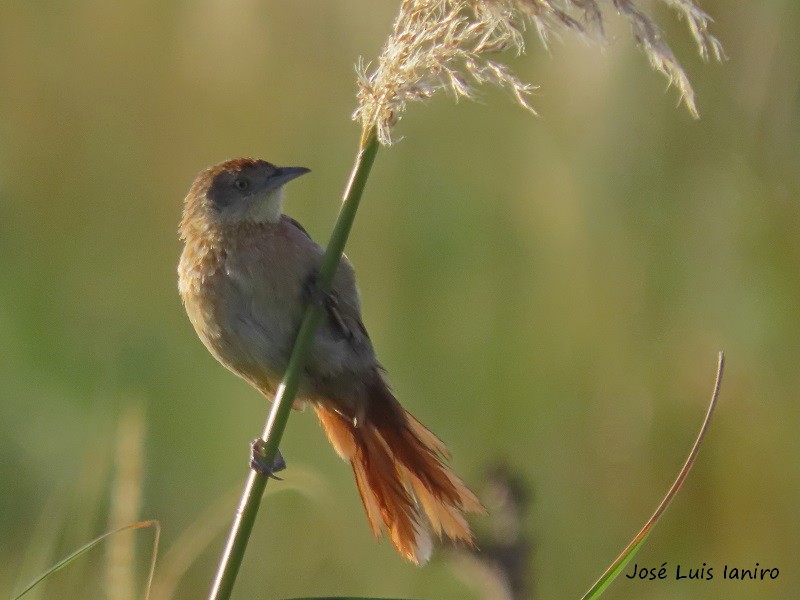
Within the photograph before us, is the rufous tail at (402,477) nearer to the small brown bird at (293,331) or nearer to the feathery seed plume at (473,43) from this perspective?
the small brown bird at (293,331)

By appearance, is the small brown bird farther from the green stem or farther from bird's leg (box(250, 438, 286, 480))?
the green stem

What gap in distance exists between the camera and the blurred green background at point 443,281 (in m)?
3.75

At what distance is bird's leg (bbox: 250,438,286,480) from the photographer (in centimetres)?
189

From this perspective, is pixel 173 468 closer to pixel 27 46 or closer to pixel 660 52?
pixel 27 46

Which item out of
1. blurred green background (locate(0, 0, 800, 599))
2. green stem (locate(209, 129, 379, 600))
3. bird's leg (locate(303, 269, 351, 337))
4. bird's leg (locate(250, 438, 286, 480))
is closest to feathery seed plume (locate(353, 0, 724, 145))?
green stem (locate(209, 129, 379, 600))

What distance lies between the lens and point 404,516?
2732 mm

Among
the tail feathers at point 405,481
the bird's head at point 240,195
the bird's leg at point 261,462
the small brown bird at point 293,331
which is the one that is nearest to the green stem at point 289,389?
the bird's leg at point 261,462

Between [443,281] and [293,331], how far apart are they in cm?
148

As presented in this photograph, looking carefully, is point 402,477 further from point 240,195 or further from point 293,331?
point 240,195

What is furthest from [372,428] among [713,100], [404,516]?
[713,100]

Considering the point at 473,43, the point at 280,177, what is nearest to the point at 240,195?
the point at 280,177

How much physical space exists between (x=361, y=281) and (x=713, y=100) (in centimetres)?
151

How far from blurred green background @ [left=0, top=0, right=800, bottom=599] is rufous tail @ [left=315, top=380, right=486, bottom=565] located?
0.76 feet

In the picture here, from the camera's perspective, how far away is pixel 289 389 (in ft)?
6.57
